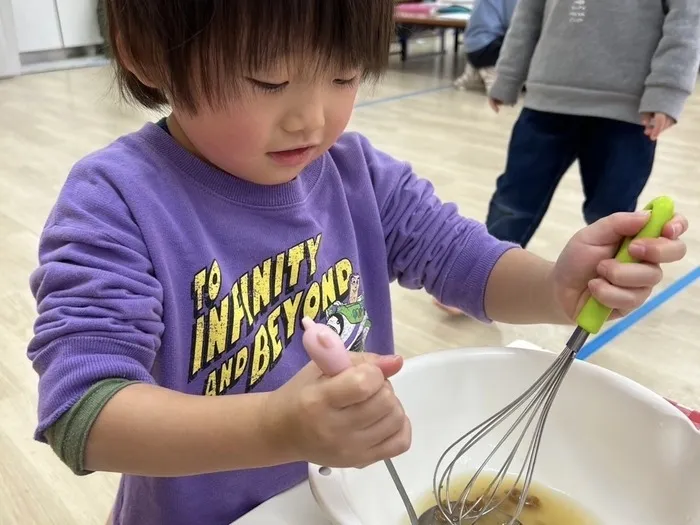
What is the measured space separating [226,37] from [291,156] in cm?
9

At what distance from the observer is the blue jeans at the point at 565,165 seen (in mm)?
1323

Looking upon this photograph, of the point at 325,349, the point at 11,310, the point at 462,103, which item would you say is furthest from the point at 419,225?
the point at 462,103

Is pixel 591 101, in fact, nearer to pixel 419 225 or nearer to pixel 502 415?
pixel 419 225

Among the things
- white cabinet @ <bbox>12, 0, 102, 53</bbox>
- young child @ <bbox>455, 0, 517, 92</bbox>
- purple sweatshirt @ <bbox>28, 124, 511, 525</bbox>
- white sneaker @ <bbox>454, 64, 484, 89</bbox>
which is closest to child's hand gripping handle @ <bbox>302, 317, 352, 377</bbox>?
purple sweatshirt @ <bbox>28, 124, 511, 525</bbox>

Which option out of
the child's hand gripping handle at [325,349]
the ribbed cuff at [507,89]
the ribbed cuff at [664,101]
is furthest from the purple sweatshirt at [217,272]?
the ribbed cuff at [507,89]

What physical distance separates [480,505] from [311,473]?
171 millimetres

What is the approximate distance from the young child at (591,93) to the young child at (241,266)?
0.77 meters

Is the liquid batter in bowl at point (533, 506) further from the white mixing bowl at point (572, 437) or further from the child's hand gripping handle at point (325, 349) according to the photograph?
the child's hand gripping handle at point (325, 349)

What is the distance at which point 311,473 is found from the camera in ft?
1.38

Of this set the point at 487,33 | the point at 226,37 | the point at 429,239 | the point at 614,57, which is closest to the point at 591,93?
the point at 614,57

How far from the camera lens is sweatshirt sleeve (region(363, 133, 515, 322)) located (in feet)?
2.02

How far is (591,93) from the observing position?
130 cm

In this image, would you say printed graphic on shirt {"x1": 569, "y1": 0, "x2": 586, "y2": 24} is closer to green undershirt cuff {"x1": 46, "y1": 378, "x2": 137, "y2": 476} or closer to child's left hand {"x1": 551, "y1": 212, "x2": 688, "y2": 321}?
child's left hand {"x1": 551, "y1": 212, "x2": 688, "y2": 321}

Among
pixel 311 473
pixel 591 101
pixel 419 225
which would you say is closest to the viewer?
pixel 311 473
